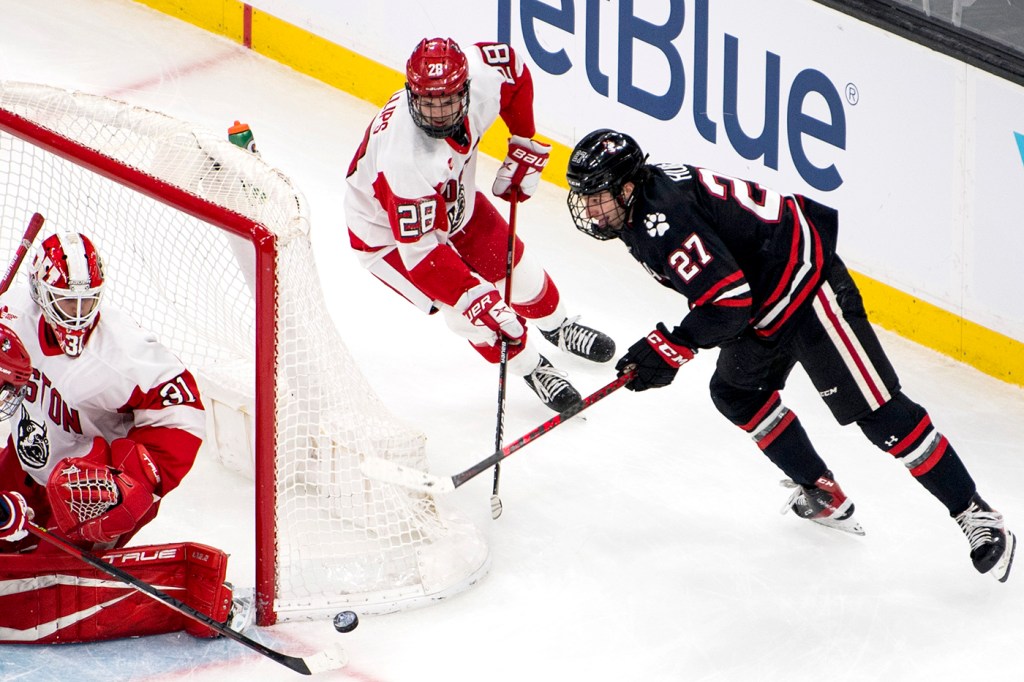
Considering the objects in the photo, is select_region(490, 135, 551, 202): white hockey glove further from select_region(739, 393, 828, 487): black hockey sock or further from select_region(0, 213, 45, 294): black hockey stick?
select_region(0, 213, 45, 294): black hockey stick

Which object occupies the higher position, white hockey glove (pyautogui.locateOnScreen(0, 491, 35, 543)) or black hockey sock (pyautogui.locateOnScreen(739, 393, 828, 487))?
black hockey sock (pyautogui.locateOnScreen(739, 393, 828, 487))

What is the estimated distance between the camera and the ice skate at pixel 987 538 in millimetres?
3508

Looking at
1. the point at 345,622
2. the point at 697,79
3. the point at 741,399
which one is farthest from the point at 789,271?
the point at 697,79

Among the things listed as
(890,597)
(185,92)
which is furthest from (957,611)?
(185,92)

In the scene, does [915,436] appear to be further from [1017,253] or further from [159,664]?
[159,664]

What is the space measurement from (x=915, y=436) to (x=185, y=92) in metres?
3.47

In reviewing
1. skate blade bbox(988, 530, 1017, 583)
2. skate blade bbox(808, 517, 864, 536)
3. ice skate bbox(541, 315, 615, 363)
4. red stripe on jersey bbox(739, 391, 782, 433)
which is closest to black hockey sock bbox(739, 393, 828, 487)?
red stripe on jersey bbox(739, 391, 782, 433)

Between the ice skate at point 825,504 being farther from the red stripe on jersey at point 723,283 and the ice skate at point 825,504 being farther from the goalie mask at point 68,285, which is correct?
the goalie mask at point 68,285

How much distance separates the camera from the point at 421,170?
3766 mm

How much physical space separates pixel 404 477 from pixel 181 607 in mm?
589

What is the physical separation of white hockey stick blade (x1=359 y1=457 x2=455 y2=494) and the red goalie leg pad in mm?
398

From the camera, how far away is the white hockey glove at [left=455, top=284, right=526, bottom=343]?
3.83 m

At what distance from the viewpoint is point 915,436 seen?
3494 millimetres

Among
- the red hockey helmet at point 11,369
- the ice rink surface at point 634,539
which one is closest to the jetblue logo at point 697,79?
the ice rink surface at point 634,539
